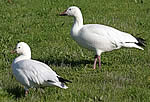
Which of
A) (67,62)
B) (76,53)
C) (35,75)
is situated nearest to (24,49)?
(35,75)

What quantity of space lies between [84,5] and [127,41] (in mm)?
7143

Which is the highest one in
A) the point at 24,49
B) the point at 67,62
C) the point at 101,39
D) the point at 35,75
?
the point at 24,49

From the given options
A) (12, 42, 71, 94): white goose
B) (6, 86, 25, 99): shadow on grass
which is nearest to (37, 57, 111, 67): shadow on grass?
(6, 86, 25, 99): shadow on grass

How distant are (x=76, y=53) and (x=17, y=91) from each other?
3029 mm

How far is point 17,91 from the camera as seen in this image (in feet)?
25.2

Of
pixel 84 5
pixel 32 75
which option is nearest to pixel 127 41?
pixel 32 75

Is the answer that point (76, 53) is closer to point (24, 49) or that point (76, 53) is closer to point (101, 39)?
point (101, 39)

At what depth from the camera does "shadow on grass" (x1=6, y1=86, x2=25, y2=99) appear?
7.47 m

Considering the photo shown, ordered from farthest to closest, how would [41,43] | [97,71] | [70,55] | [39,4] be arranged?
[39,4]
[41,43]
[70,55]
[97,71]

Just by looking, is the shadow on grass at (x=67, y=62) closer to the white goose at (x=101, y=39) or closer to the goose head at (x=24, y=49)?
the white goose at (x=101, y=39)

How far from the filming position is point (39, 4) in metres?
16.5

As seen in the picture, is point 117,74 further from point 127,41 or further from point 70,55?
point 70,55

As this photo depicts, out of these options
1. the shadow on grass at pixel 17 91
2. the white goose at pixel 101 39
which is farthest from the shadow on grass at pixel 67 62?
the shadow on grass at pixel 17 91

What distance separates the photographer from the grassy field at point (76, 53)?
7.47m
